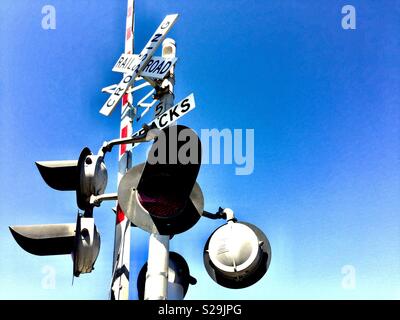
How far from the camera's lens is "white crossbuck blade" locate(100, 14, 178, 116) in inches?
253

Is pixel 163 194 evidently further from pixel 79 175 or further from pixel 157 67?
pixel 157 67

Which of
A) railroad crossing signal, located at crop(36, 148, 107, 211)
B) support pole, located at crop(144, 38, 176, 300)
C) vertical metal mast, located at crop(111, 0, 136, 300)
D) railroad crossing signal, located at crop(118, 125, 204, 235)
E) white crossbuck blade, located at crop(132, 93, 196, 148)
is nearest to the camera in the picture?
railroad crossing signal, located at crop(118, 125, 204, 235)

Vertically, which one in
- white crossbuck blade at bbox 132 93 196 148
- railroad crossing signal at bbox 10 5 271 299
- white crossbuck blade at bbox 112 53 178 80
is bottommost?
railroad crossing signal at bbox 10 5 271 299

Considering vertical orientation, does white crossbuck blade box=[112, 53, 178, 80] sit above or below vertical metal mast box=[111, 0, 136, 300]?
above

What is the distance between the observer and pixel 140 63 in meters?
6.55

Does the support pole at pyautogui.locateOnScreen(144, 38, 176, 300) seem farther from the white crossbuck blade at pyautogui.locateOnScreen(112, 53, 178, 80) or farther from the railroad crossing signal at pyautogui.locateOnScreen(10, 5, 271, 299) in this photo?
the white crossbuck blade at pyautogui.locateOnScreen(112, 53, 178, 80)

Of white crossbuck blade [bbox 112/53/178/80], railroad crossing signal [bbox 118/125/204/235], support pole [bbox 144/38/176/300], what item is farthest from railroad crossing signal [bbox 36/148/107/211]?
railroad crossing signal [bbox 118/125/204/235]

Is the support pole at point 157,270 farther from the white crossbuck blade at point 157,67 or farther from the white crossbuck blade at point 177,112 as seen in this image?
the white crossbuck blade at point 157,67

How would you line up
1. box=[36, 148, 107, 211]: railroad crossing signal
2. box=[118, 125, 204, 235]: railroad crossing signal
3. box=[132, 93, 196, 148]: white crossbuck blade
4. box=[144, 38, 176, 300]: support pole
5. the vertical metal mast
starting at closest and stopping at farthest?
box=[118, 125, 204, 235]: railroad crossing signal < box=[132, 93, 196, 148]: white crossbuck blade < box=[144, 38, 176, 300]: support pole < box=[36, 148, 107, 211]: railroad crossing signal < the vertical metal mast

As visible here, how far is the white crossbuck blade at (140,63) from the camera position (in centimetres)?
643

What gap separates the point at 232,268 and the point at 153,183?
140 centimetres

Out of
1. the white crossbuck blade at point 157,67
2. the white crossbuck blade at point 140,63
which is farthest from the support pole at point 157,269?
the white crossbuck blade at point 157,67
